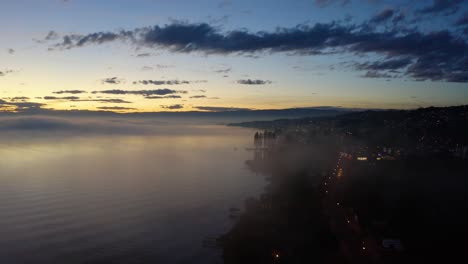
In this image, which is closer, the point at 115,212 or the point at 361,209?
the point at 361,209

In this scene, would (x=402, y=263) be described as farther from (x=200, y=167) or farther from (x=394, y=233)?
(x=200, y=167)

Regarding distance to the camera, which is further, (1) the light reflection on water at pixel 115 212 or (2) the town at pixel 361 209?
(1) the light reflection on water at pixel 115 212

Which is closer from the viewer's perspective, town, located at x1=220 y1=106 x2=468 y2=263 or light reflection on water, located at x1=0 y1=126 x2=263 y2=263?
town, located at x1=220 y1=106 x2=468 y2=263

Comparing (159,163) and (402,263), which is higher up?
(402,263)

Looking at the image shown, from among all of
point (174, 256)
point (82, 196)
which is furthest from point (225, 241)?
point (82, 196)

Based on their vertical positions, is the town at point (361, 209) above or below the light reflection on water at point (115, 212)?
above

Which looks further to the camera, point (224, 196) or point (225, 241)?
point (224, 196)

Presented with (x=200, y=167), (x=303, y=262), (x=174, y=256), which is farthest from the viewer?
(x=200, y=167)

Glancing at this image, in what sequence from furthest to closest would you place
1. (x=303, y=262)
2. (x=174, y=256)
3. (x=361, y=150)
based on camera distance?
(x=361, y=150) → (x=174, y=256) → (x=303, y=262)

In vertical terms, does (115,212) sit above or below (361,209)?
below

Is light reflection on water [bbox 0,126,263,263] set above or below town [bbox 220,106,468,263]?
below
